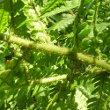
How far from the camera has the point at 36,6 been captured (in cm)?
115

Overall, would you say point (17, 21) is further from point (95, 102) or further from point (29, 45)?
point (95, 102)

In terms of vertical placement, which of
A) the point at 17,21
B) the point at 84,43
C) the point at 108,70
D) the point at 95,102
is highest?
the point at 17,21

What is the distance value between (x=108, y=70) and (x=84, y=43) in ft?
0.57

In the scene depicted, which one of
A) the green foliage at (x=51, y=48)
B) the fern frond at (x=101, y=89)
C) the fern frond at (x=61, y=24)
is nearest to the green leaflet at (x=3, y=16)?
the green foliage at (x=51, y=48)

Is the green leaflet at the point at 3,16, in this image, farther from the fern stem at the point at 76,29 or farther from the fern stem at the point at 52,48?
the fern stem at the point at 76,29

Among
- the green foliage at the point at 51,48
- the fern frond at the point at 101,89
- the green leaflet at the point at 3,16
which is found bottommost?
the fern frond at the point at 101,89

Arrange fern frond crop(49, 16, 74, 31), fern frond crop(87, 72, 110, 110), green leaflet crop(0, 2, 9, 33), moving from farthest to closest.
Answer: fern frond crop(87, 72, 110, 110) → fern frond crop(49, 16, 74, 31) → green leaflet crop(0, 2, 9, 33)

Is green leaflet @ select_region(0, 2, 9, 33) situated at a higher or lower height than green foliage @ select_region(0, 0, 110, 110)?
higher

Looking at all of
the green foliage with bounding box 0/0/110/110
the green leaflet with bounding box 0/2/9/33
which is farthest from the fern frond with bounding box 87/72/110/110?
the green leaflet with bounding box 0/2/9/33

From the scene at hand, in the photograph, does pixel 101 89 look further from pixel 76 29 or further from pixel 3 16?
pixel 3 16

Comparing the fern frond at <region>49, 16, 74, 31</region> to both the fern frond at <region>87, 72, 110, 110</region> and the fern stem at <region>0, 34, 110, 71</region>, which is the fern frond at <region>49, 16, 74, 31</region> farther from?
the fern frond at <region>87, 72, 110, 110</region>

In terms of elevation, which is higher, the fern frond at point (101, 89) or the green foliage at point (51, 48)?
the green foliage at point (51, 48)

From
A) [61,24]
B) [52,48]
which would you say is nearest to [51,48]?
[52,48]

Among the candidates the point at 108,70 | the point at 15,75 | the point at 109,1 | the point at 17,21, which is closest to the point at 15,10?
the point at 17,21
